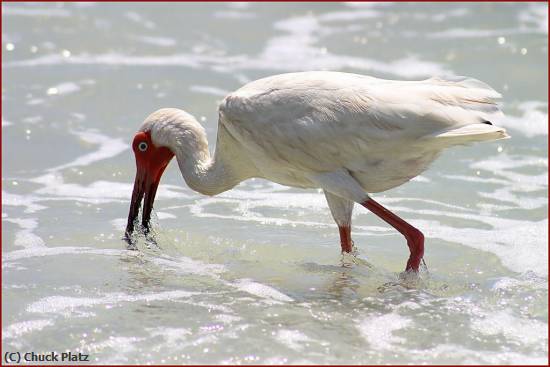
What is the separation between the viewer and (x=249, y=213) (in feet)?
29.7

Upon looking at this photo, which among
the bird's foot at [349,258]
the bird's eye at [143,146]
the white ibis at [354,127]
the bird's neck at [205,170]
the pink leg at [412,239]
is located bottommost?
the bird's foot at [349,258]

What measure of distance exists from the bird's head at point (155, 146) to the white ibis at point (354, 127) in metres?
0.47

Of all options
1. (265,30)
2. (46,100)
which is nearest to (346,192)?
(46,100)

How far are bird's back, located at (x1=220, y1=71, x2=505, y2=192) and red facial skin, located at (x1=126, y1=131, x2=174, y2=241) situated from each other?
101cm

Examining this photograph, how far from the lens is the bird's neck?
305 inches

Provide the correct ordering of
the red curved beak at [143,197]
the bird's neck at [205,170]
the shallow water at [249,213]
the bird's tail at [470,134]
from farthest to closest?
the red curved beak at [143,197]
the bird's neck at [205,170]
the bird's tail at [470,134]
the shallow water at [249,213]

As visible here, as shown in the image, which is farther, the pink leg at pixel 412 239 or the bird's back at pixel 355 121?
the pink leg at pixel 412 239

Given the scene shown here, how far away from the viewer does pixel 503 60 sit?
13484mm

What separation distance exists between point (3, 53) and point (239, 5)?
13.2ft

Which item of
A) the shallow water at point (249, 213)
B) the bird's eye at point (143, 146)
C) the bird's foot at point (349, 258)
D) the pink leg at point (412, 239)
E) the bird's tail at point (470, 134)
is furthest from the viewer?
the bird's eye at point (143, 146)

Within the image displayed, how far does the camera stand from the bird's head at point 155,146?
780 centimetres

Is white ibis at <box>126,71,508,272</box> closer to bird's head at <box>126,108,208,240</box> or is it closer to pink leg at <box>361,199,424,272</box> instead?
pink leg at <box>361,199,424,272</box>

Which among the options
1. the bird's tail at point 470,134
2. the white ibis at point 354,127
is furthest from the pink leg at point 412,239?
the bird's tail at point 470,134

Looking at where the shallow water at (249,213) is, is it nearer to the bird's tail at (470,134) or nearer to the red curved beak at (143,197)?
the red curved beak at (143,197)
